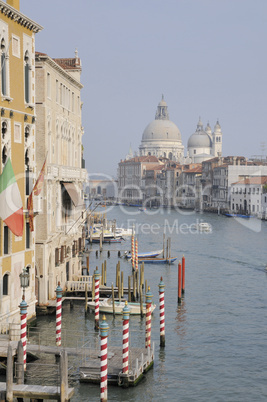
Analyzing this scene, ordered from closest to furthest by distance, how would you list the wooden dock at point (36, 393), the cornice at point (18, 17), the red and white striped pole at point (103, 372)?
1. the wooden dock at point (36, 393)
2. the red and white striped pole at point (103, 372)
3. the cornice at point (18, 17)

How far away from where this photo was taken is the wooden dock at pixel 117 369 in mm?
14461

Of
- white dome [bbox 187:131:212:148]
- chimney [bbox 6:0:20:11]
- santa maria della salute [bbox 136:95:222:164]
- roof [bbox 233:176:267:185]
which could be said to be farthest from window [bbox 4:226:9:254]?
white dome [bbox 187:131:212:148]

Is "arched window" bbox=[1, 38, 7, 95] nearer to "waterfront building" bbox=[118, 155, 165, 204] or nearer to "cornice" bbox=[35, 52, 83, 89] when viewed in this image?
"cornice" bbox=[35, 52, 83, 89]

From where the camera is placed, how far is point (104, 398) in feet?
43.4

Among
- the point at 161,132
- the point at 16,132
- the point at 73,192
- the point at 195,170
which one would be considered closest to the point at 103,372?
the point at 16,132

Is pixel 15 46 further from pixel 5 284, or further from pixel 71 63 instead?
pixel 71 63

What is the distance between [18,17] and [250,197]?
77380 mm

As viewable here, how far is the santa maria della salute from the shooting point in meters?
175

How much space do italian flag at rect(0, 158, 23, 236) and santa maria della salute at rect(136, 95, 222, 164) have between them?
15870cm

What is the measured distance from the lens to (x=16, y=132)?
55.0 feet

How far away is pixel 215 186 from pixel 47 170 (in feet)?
308

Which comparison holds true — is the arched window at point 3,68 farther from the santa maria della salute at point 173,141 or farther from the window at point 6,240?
the santa maria della salute at point 173,141

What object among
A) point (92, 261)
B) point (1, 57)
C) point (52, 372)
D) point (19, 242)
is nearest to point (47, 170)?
point (19, 242)

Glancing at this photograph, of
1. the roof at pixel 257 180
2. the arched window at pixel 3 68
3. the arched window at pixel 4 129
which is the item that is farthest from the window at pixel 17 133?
the roof at pixel 257 180
